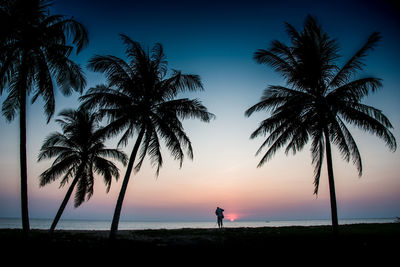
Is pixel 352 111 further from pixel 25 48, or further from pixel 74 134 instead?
pixel 74 134

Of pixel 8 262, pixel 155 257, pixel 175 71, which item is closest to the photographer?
pixel 8 262

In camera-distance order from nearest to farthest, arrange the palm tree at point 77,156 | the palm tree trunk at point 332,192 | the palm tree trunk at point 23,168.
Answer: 1. the palm tree trunk at point 23,168
2. the palm tree trunk at point 332,192
3. the palm tree at point 77,156

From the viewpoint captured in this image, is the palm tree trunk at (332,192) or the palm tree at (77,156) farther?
the palm tree at (77,156)

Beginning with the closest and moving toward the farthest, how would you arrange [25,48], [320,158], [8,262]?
1. [8,262]
2. [25,48]
3. [320,158]

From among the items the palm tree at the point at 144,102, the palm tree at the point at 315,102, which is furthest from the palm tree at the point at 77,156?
the palm tree at the point at 315,102

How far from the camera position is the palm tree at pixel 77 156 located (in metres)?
16.7

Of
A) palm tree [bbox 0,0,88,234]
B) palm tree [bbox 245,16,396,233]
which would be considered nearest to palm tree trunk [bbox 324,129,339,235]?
palm tree [bbox 245,16,396,233]

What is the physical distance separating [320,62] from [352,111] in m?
2.99

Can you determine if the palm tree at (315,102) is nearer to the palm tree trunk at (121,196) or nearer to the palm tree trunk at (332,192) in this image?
the palm tree trunk at (332,192)

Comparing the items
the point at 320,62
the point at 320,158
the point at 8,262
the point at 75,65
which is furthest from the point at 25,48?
the point at 320,158

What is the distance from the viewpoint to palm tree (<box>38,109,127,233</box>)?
16.7 metres

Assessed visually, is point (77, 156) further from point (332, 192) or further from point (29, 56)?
point (332, 192)

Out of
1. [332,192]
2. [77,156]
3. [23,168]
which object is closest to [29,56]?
[23,168]

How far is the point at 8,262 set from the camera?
185 inches
